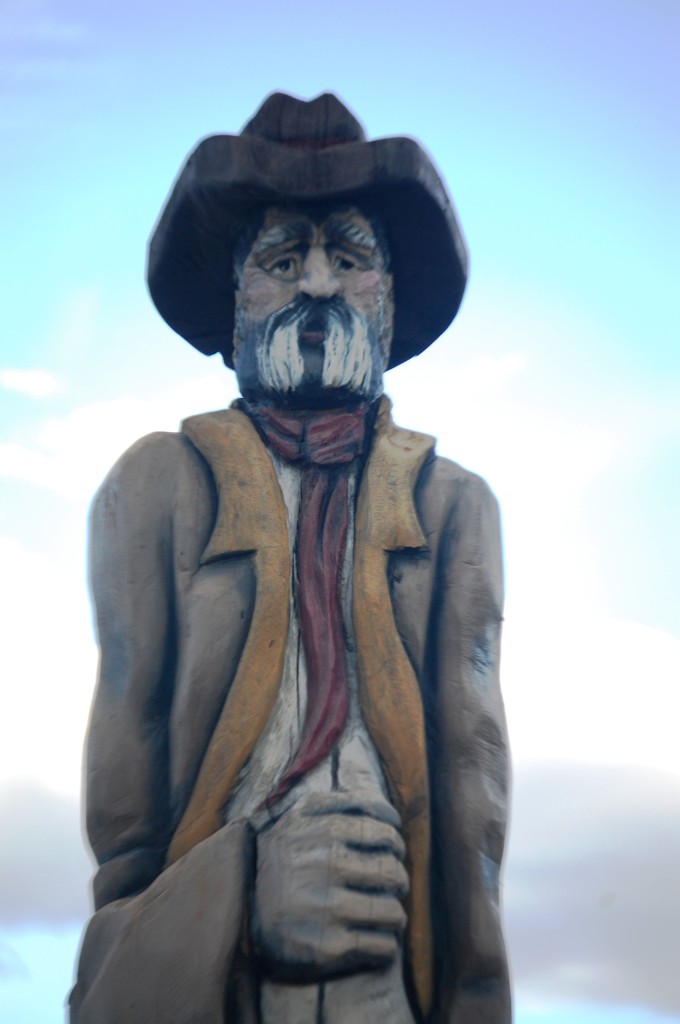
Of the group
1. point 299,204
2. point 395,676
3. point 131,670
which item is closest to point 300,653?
point 395,676

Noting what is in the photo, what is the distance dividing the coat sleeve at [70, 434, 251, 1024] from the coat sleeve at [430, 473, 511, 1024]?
77 cm

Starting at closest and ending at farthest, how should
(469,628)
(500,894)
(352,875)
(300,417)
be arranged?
(352,875) < (500,894) < (469,628) < (300,417)

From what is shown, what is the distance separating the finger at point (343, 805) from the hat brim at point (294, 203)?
2.50 meters

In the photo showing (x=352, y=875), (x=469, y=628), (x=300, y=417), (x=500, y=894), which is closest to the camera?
(x=352, y=875)

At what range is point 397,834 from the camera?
465 cm

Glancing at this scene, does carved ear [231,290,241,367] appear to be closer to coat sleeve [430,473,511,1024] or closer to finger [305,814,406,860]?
coat sleeve [430,473,511,1024]

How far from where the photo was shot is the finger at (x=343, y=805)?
4.59 m

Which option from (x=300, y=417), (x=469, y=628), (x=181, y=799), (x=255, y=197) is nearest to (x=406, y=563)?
(x=469, y=628)

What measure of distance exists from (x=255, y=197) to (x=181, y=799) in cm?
250

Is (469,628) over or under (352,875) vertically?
over

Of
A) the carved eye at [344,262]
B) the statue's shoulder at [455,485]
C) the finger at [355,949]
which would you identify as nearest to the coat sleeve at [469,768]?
the statue's shoulder at [455,485]

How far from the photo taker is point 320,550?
525 centimetres

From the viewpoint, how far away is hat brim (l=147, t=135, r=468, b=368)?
18.6ft

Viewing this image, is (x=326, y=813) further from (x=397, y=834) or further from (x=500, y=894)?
(x=500, y=894)
